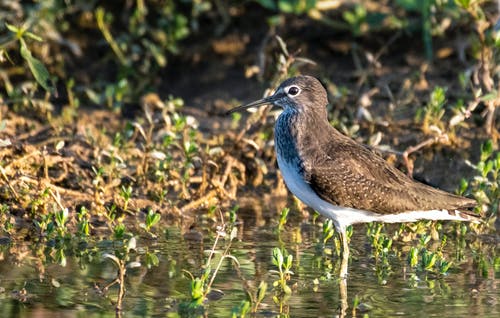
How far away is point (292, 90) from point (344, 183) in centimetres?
109

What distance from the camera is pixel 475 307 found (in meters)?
6.78

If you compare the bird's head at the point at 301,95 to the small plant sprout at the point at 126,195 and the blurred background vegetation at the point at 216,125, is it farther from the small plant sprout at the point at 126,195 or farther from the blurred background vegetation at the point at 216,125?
the small plant sprout at the point at 126,195

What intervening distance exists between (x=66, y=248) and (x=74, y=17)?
17.6ft

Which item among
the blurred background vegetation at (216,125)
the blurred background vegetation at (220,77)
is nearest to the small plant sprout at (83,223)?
the blurred background vegetation at (216,125)

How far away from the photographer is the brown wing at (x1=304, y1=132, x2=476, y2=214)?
315 inches

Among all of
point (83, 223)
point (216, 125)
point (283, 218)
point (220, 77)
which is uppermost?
point (220, 77)

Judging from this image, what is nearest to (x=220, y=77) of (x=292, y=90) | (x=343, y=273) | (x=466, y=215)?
(x=292, y=90)

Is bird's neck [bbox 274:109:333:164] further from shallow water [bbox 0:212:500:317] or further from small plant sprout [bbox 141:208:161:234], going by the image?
small plant sprout [bbox 141:208:161:234]

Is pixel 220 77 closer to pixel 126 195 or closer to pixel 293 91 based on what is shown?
pixel 293 91

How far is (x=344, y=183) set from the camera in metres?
8.05

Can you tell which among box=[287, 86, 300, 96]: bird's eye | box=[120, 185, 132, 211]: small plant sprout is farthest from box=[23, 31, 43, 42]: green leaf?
box=[287, 86, 300, 96]: bird's eye

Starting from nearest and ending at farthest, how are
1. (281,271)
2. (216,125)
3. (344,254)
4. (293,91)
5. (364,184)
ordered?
(281,271), (344,254), (364,184), (293,91), (216,125)

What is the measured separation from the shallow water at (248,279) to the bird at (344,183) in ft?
1.07

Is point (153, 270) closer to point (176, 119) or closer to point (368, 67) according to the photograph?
point (176, 119)
